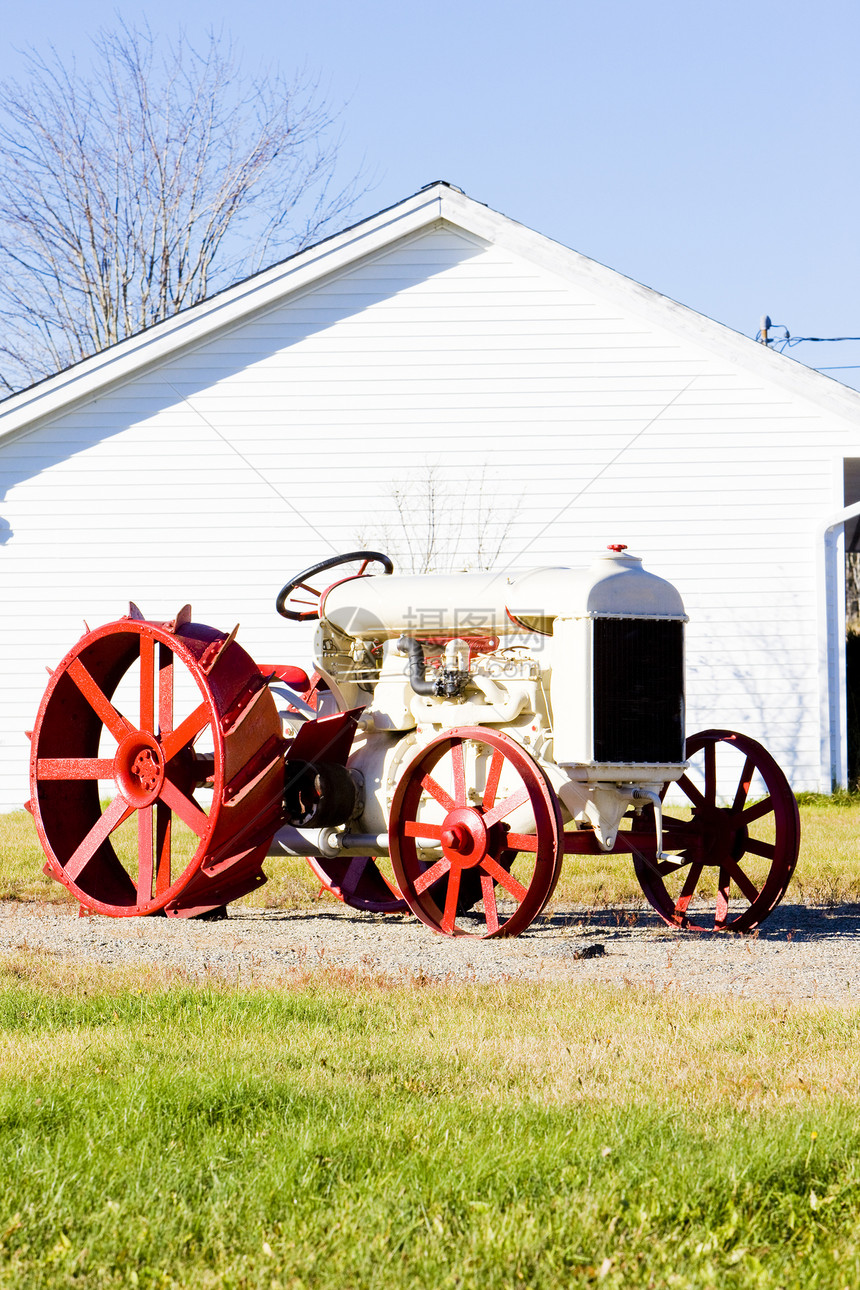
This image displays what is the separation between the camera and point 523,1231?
3.04 metres

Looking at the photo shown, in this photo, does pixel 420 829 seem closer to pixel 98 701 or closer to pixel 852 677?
pixel 98 701

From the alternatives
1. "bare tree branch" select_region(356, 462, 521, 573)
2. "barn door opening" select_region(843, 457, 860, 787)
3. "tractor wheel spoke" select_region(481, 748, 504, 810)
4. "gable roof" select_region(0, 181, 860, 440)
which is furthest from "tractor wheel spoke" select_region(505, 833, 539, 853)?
"gable roof" select_region(0, 181, 860, 440)

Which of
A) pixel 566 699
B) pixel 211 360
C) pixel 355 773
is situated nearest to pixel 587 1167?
pixel 566 699

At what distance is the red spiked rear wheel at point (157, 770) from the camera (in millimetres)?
7133

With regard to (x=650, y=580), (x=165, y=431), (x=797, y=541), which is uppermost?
(x=165, y=431)

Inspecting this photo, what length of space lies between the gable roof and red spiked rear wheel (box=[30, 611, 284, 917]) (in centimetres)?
729

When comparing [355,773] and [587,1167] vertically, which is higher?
[355,773]

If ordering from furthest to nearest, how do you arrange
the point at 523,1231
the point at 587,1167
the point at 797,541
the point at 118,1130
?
1. the point at 797,541
2. the point at 118,1130
3. the point at 587,1167
4. the point at 523,1231

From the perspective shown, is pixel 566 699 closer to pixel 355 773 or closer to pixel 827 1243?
pixel 355 773

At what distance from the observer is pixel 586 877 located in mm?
9828

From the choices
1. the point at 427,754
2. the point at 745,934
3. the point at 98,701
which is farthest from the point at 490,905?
the point at 98,701

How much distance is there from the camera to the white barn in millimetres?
14688

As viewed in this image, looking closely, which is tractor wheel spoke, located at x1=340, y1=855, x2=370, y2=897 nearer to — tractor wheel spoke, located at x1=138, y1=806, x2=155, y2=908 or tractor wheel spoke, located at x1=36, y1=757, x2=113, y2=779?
tractor wheel spoke, located at x1=138, y1=806, x2=155, y2=908

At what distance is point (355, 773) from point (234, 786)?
0.90 m
